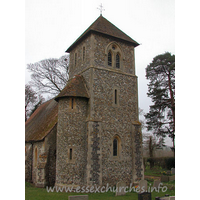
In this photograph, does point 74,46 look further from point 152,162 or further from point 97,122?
point 152,162

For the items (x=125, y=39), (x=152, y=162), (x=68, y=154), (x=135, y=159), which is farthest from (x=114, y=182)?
(x=152, y=162)

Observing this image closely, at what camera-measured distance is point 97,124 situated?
14477 mm

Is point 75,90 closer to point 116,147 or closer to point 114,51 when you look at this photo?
point 114,51

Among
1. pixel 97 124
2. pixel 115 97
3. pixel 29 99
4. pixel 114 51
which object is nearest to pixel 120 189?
A: pixel 97 124

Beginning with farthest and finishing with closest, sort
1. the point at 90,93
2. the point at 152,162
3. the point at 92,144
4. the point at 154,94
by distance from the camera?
the point at 152,162
the point at 154,94
the point at 90,93
the point at 92,144

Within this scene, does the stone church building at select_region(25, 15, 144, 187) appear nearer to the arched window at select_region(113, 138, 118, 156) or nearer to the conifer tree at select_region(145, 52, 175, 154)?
the arched window at select_region(113, 138, 118, 156)

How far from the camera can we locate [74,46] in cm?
1884

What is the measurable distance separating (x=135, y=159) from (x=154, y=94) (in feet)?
46.7

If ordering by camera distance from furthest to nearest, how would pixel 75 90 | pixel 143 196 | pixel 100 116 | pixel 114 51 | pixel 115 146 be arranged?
pixel 114 51 < pixel 115 146 < pixel 75 90 < pixel 100 116 < pixel 143 196

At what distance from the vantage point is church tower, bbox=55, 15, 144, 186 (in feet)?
45.7

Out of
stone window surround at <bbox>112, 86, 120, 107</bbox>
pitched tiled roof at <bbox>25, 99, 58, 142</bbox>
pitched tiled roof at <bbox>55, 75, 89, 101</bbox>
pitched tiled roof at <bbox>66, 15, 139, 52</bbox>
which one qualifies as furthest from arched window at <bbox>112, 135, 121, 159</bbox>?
pitched tiled roof at <bbox>66, 15, 139, 52</bbox>

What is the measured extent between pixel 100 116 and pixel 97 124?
2.24 ft

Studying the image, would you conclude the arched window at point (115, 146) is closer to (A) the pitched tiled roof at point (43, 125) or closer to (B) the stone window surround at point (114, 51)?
(A) the pitched tiled roof at point (43, 125)

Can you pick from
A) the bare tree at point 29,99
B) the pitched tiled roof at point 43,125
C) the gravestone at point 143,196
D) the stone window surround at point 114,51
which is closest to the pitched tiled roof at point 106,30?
the stone window surround at point 114,51
